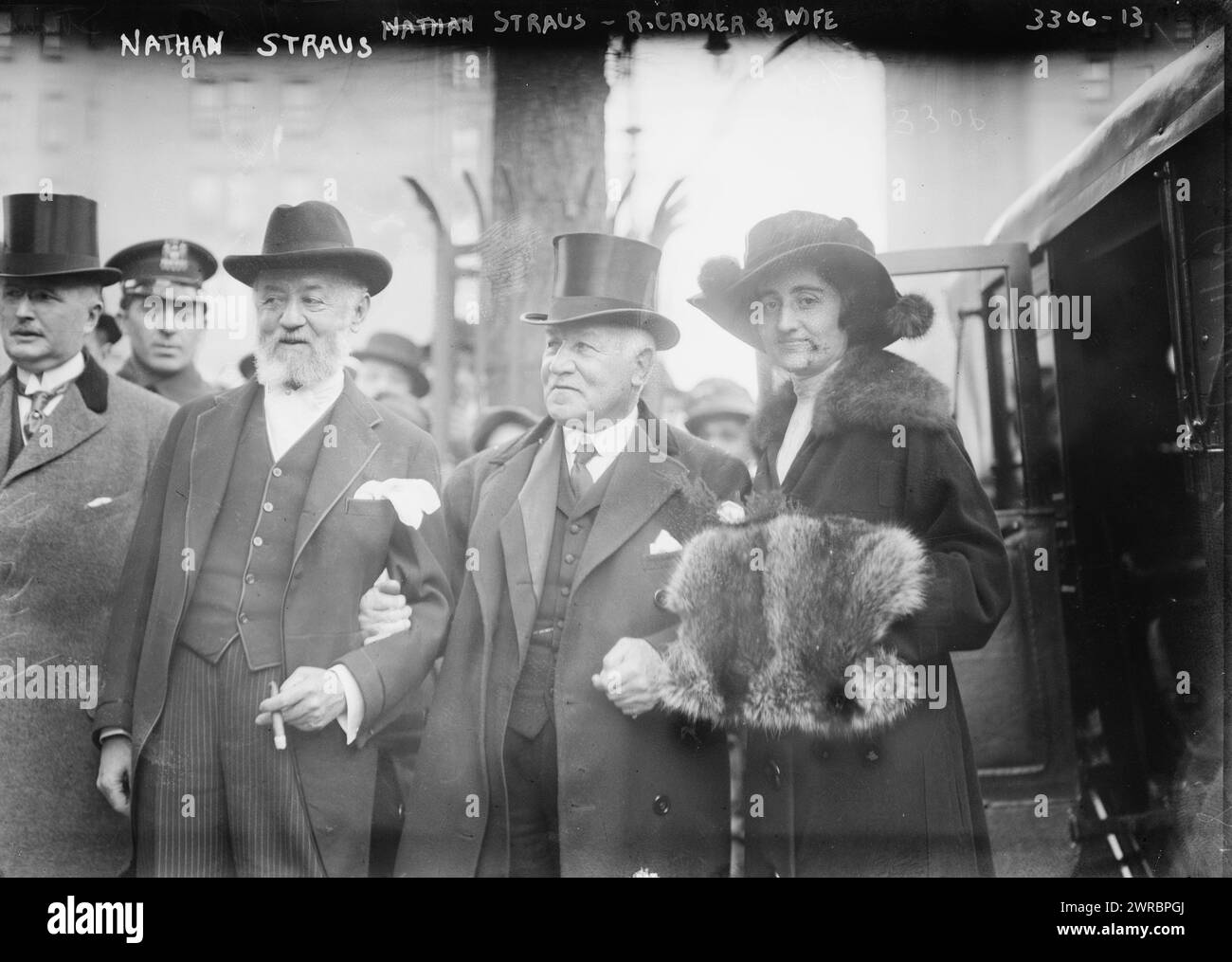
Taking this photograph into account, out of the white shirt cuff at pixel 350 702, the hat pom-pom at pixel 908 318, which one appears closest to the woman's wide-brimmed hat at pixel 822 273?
the hat pom-pom at pixel 908 318

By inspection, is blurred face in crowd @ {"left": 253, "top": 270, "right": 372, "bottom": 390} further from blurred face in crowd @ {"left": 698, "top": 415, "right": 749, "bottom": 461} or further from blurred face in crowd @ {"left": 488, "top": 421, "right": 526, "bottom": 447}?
blurred face in crowd @ {"left": 698, "top": 415, "right": 749, "bottom": 461}

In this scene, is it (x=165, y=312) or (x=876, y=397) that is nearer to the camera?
(x=876, y=397)

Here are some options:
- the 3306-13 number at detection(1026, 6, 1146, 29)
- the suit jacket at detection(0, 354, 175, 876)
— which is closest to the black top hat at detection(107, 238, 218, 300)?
the suit jacket at detection(0, 354, 175, 876)

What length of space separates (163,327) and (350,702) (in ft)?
5.34

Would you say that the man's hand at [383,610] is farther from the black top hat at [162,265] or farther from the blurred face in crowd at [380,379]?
the black top hat at [162,265]

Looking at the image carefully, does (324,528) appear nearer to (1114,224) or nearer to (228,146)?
(228,146)

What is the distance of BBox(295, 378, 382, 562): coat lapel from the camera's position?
410 centimetres

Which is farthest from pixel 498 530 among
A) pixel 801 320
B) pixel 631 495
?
pixel 801 320

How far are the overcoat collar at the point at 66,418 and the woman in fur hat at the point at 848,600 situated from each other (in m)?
2.34

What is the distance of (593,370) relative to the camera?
4.23 meters

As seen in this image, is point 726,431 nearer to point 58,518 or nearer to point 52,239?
point 58,518

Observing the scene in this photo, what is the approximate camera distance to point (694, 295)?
4.28 metres

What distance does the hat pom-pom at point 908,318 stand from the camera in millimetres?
4195

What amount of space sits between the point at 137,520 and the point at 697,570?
83.6 inches
